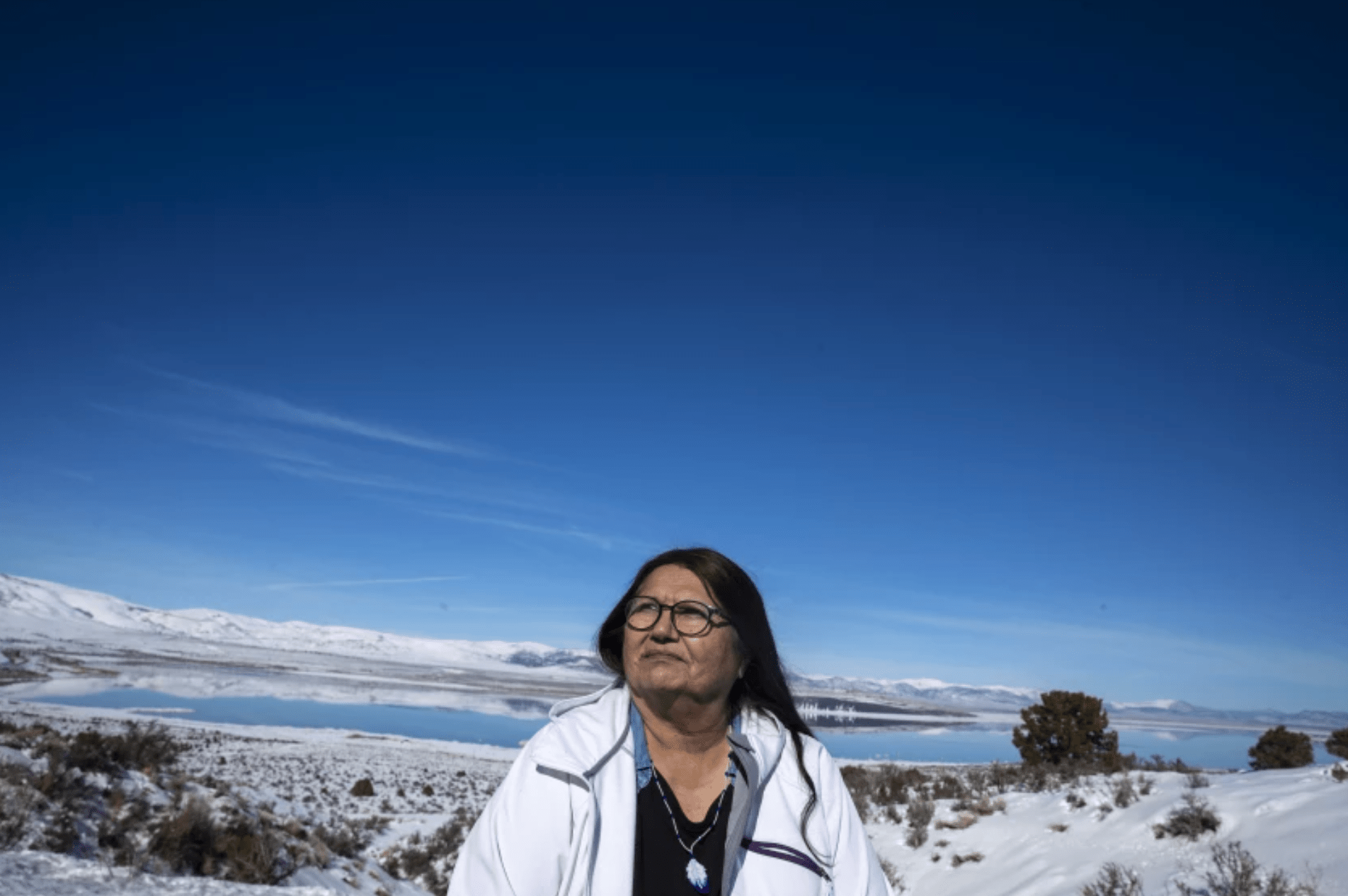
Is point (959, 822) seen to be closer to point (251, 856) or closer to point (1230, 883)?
point (1230, 883)

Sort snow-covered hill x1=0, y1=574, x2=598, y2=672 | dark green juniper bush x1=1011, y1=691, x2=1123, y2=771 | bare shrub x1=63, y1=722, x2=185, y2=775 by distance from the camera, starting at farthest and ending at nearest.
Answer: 1. snow-covered hill x1=0, y1=574, x2=598, y2=672
2. dark green juniper bush x1=1011, y1=691, x2=1123, y2=771
3. bare shrub x1=63, y1=722, x2=185, y2=775

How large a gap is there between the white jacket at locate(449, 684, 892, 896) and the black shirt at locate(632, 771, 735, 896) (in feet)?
0.12

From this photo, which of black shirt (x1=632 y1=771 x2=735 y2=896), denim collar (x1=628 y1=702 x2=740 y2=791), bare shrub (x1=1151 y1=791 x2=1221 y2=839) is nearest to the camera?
black shirt (x1=632 y1=771 x2=735 y2=896)

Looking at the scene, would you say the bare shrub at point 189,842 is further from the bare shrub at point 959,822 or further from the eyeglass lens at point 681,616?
the bare shrub at point 959,822

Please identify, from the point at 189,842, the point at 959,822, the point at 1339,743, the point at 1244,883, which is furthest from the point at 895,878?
the point at 1339,743

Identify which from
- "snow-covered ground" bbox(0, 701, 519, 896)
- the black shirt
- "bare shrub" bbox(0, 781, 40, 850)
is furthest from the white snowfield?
"bare shrub" bbox(0, 781, 40, 850)

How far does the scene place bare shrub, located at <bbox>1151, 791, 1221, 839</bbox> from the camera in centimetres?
589

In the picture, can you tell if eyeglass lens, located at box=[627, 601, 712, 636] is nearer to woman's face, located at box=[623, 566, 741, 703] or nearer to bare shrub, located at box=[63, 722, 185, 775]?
woman's face, located at box=[623, 566, 741, 703]

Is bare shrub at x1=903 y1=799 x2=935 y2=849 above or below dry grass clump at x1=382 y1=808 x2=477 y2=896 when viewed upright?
above

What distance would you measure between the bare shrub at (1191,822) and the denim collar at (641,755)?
6.02 metres

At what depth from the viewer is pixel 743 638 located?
6.31 ft

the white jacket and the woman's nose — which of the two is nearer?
the white jacket

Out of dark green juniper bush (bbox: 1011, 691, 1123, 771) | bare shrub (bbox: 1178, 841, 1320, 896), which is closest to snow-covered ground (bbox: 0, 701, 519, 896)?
bare shrub (bbox: 1178, 841, 1320, 896)

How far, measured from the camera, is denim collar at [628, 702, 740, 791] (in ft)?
5.74
